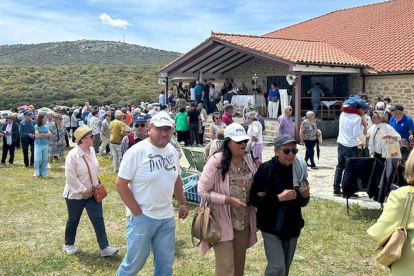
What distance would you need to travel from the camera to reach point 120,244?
5656mm

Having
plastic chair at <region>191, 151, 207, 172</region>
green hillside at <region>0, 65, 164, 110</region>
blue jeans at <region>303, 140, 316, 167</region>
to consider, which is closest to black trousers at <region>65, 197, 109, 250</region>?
plastic chair at <region>191, 151, 207, 172</region>

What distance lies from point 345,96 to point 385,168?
1423 centimetres

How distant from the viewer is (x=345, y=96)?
1927cm

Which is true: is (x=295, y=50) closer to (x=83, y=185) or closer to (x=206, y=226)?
(x=83, y=185)

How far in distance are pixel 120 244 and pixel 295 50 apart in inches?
582

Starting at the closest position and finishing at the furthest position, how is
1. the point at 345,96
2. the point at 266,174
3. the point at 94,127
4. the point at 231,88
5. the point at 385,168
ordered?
the point at 266,174, the point at 385,168, the point at 94,127, the point at 345,96, the point at 231,88

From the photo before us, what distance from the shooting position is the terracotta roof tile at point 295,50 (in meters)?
16.6

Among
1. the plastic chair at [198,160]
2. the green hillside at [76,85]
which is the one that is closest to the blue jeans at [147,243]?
the plastic chair at [198,160]

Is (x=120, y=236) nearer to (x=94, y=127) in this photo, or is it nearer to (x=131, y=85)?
(x=94, y=127)

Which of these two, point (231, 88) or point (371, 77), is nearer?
point (371, 77)

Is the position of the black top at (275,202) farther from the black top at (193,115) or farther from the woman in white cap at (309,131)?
the black top at (193,115)

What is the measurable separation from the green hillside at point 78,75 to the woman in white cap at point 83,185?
34.4m

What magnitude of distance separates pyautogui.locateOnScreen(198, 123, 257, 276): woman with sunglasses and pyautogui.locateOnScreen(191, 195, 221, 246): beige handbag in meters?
0.07

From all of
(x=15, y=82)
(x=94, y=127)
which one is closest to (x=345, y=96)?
(x=94, y=127)
